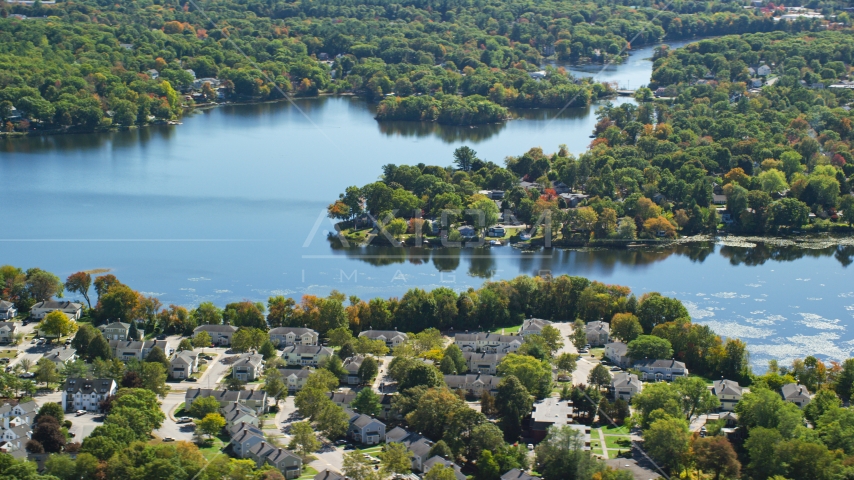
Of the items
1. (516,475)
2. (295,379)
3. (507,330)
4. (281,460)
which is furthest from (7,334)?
(516,475)

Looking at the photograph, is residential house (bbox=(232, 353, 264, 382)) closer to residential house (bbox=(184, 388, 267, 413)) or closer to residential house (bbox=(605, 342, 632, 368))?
residential house (bbox=(184, 388, 267, 413))

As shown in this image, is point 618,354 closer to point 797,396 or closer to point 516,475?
point 797,396

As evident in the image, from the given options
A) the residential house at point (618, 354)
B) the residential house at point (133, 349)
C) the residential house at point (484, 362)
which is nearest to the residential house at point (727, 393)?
the residential house at point (618, 354)

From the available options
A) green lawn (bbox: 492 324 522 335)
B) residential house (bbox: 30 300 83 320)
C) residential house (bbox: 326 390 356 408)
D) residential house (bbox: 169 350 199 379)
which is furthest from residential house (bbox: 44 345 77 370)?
green lawn (bbox: 492 324 522 335)

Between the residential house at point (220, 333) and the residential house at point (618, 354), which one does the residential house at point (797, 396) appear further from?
the residential house at point (220, 333)

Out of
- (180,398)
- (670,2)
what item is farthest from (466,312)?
(670,2)
